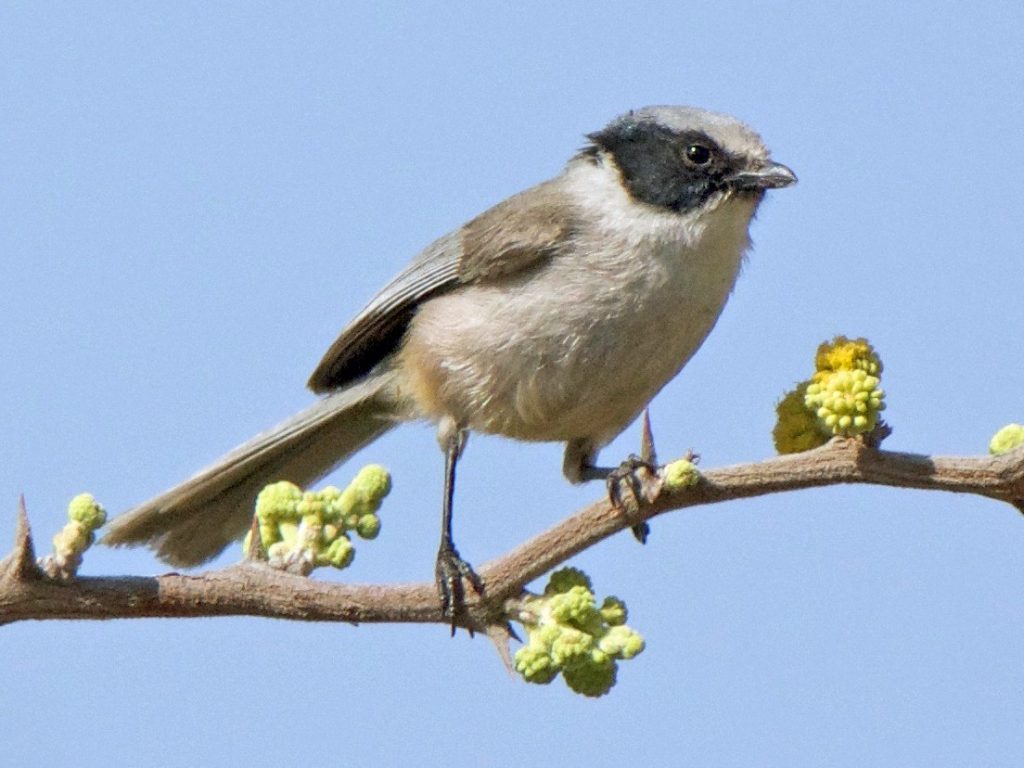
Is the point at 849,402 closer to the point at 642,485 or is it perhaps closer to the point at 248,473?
the point at 642,485

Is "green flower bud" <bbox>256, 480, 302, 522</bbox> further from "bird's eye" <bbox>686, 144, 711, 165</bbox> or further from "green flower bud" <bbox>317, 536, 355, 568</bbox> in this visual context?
"bird's eye" <bbox>686, 144, 711, 165</bbox>

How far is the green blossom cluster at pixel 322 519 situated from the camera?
2.95 metres

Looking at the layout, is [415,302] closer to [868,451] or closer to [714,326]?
[714,326]

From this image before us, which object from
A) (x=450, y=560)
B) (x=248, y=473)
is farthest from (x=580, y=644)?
(x=248, y=473)

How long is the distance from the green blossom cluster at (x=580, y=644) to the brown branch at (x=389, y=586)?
0.19 metres

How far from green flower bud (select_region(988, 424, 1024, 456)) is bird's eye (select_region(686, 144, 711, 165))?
7.15 feet

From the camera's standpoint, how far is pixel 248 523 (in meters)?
4.65

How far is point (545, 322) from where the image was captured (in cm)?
467

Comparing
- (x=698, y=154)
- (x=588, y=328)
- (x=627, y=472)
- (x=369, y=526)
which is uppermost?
(x=698, y=154)

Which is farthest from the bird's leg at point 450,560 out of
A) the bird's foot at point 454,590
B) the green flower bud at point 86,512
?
the green flower bud at point 86,512

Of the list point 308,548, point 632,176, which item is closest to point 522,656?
point 308,548

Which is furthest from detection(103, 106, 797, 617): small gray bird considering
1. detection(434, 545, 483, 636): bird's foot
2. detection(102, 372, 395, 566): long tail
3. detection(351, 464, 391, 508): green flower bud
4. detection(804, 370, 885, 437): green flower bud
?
detection(804, 370, 885, 437): green flower bud

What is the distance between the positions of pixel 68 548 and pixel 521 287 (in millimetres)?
2432

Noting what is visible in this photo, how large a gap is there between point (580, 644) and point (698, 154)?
8.49 feet
